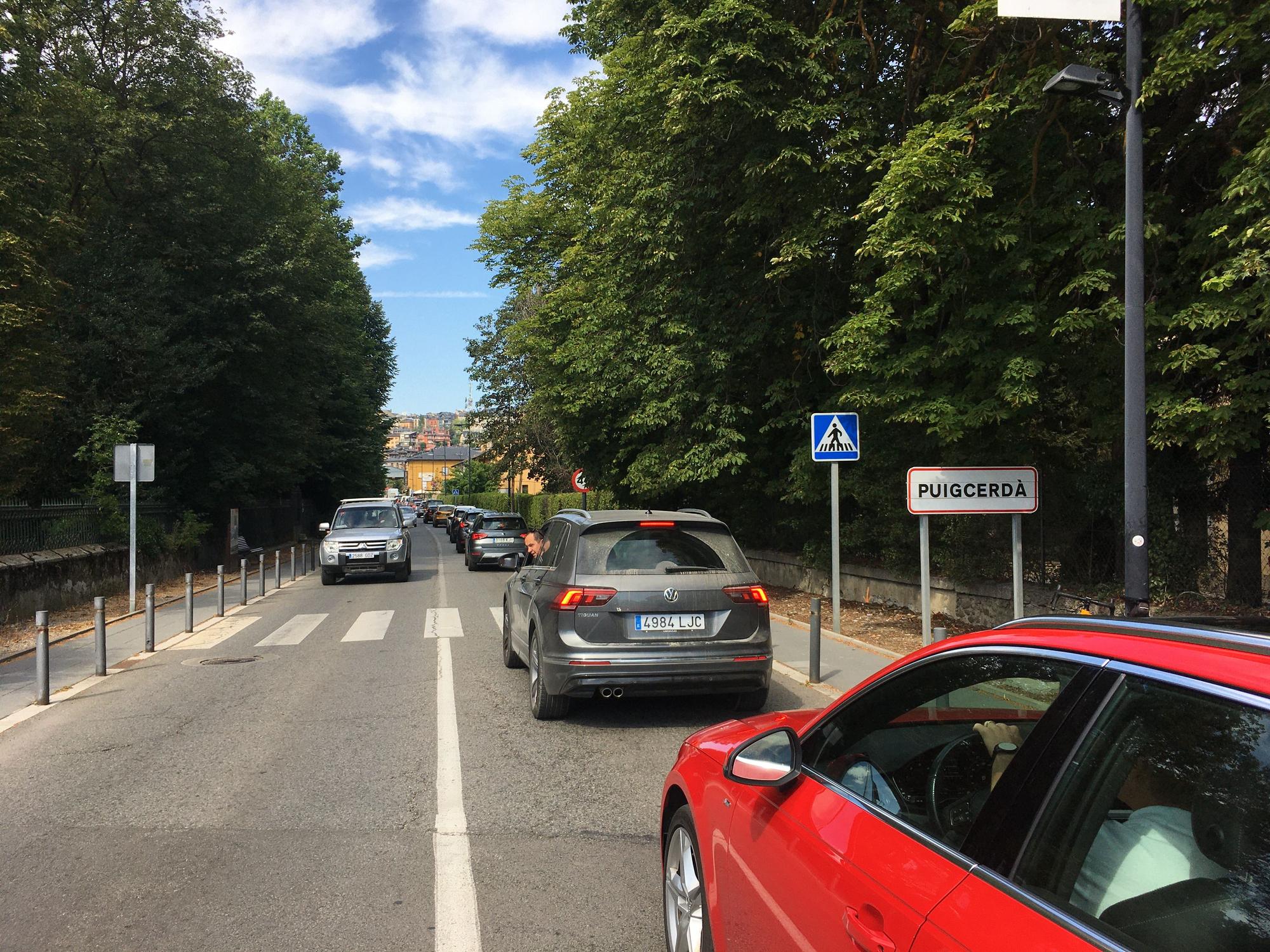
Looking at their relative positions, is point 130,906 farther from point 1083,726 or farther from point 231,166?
point 231,166

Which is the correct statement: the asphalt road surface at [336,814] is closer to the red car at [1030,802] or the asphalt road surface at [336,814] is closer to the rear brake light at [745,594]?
the rear brake light at [745,594]

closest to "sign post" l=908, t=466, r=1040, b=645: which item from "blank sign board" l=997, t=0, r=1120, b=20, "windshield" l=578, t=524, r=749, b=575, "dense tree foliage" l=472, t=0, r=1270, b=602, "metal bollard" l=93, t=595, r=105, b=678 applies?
"dense tree foliage" l=472, t=0, r=1270, b=602

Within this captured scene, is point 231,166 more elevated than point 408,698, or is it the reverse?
point 231,166

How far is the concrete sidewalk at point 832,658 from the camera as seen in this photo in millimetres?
9484

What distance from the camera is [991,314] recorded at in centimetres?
1061

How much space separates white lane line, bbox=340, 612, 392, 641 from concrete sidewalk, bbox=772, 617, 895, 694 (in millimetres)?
5567

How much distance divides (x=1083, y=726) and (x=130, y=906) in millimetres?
4148

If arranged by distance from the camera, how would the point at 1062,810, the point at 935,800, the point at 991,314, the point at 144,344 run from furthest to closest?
the point at 144,344 → the point at 991,314 → the point at 935,800 → the point at 1062,810

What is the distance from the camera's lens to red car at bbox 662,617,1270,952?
1.56 m

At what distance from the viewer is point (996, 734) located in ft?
8.11

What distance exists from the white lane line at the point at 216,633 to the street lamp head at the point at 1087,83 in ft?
38.7

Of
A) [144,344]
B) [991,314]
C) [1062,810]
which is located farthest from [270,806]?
[144,344]

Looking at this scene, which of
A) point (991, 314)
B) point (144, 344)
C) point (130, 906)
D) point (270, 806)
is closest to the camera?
point (130, 906)

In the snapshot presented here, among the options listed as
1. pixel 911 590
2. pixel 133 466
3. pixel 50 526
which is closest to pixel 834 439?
pixel 911 590
